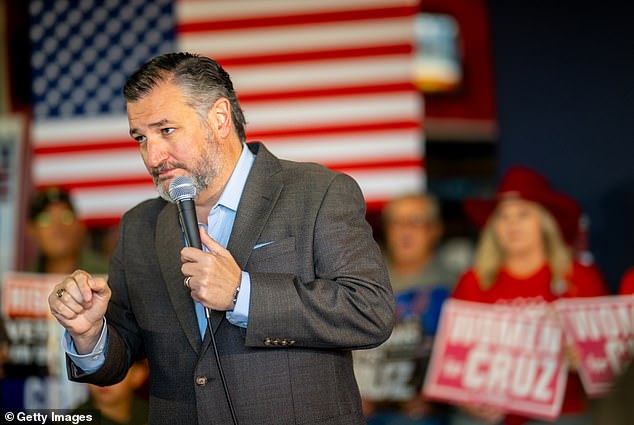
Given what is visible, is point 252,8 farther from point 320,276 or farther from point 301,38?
point 320,276

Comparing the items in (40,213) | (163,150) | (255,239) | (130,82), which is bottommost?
(40,213)

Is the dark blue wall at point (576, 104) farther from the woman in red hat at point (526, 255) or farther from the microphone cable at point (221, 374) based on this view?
the microphone cable at point (221, 374)

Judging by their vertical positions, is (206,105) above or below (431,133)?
above

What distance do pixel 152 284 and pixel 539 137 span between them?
3225 mm

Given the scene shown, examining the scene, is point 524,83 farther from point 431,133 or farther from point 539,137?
point 431,133

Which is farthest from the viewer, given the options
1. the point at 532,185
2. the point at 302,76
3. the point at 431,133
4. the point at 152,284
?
the point at 431,133

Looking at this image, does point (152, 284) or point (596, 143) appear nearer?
point (152, 284)

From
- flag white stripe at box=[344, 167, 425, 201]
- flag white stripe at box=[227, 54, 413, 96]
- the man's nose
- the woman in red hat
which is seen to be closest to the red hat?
the woman in red hat

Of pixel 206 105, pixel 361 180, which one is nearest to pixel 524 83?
pixel 361 180

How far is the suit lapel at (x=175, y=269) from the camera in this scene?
204 cm

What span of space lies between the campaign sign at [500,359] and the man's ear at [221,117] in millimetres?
2456

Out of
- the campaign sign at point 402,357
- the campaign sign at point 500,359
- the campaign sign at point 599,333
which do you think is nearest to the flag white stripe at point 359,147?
the campaign sign at point 402,357

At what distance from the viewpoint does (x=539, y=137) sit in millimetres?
4922

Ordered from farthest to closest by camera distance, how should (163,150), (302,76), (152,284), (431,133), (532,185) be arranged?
(431,133) < (302,76) < (532,185) < (152,284) < (163,150)
